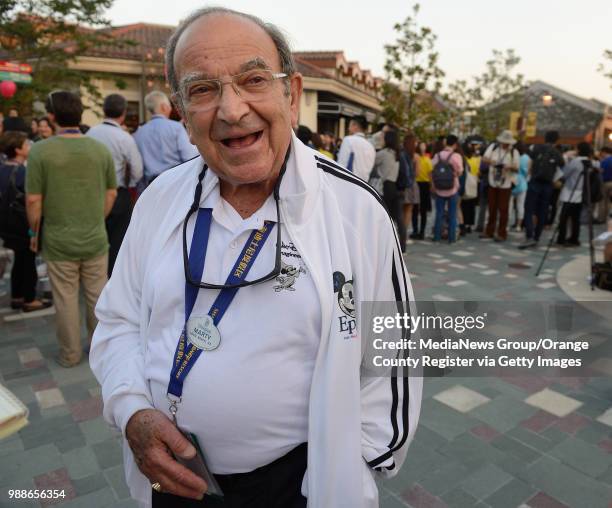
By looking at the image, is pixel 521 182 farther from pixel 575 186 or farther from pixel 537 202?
pixel 575 186

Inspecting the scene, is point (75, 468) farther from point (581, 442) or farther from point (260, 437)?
point (581, 442)

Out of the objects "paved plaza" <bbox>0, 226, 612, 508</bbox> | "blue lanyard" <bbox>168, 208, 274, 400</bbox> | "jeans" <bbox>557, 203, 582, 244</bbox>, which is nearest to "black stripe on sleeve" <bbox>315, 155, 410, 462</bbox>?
"blue lanyard" <bbox>168, 208, 274, 400</bbox>

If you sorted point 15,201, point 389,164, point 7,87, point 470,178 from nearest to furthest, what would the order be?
1. point 15,201
2. point 389,164
3. point 470,178
4. point 7,87

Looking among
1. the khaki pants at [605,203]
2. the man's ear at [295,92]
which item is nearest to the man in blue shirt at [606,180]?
the khaki pants at [605,203]

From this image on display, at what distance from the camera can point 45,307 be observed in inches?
212

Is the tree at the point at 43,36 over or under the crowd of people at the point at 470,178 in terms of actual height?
over

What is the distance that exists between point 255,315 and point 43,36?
711 inches

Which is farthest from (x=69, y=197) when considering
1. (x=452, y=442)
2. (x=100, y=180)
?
(x=452, y=442)

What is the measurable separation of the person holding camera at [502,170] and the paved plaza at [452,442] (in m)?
5.35

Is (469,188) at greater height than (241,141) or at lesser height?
lesser

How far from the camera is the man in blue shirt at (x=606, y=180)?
1059 cm

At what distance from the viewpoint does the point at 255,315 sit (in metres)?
1.26

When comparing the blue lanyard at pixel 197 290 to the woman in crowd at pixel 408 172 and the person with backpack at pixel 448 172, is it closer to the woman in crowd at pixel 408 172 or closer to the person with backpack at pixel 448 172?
the woman in crowd at pixel 408 172

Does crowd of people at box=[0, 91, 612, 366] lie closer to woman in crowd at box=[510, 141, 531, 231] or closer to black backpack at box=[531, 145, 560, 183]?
black backpack at box=[531, 145, 560, 183]
